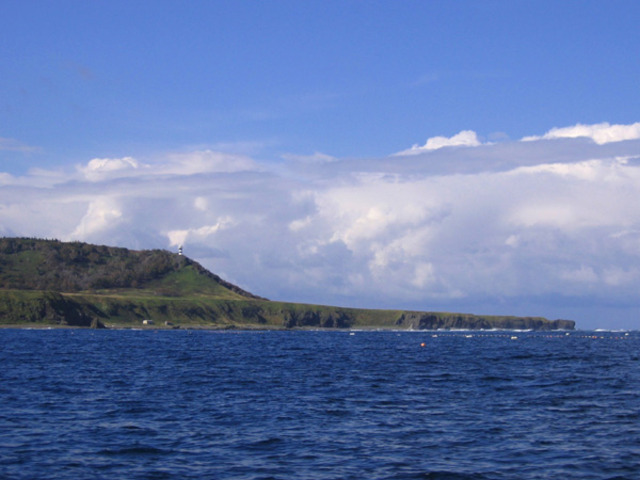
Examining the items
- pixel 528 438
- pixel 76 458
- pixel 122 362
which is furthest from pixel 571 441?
pixel 122 362

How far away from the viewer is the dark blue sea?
28.9 metres

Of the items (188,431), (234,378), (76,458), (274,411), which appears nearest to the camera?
(76,458)

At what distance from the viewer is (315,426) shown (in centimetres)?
3847

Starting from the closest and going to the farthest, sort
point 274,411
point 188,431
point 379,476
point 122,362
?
point 379,476 < point 188,431 < point 274,411 < point 122,362

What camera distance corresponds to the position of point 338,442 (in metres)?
34.1

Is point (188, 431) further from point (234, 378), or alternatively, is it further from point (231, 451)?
point (234, 378)

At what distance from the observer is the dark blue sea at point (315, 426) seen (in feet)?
94.9

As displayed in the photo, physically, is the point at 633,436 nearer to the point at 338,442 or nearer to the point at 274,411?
the point at 338,442

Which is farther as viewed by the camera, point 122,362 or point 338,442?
point 122,362

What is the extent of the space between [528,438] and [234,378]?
115 ft

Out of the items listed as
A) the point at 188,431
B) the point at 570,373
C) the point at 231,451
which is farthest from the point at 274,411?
the point at 570,373

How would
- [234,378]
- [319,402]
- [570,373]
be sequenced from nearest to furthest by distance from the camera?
[319,402] → [234,378] → [570,373]

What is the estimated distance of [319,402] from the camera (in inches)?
1890

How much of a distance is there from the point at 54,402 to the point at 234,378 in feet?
69.2
